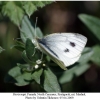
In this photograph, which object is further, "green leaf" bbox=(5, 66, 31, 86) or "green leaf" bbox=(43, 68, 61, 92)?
"green leaf" bbox=(5, 66, 31, 86)

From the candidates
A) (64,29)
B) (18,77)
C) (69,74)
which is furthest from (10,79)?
(64,29)

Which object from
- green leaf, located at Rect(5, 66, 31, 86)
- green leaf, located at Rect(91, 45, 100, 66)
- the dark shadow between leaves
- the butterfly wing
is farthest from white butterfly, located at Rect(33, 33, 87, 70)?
green leaf, located at Rect(91, 45, 100, 66)

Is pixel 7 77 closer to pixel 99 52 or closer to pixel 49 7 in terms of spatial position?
pixel 99 52

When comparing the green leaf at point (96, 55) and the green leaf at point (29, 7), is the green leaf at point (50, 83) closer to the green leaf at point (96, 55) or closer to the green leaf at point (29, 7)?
the green leaf at point (29, 7)

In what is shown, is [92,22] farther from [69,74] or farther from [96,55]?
[69,74]

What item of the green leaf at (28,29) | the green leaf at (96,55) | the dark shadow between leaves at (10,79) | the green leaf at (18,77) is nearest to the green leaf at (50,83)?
the green leaf at (18,77)

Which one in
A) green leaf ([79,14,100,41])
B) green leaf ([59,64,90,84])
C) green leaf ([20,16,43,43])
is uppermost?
green leaf ([20,16,43,43])

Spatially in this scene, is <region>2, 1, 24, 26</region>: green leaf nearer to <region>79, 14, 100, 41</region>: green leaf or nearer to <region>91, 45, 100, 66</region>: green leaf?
<region>79, 14, 100, 41</region>: green leaf
